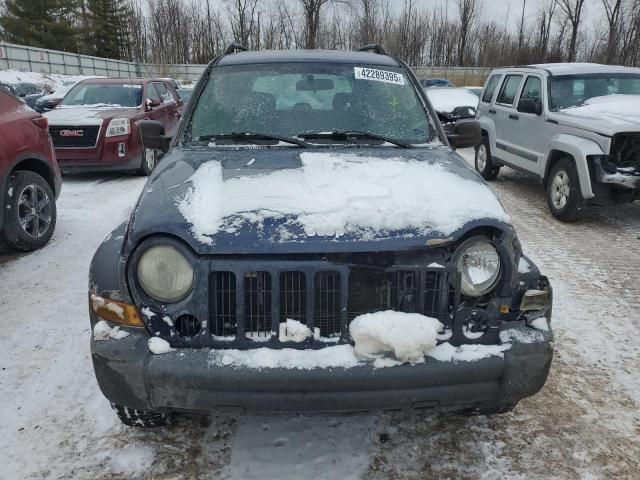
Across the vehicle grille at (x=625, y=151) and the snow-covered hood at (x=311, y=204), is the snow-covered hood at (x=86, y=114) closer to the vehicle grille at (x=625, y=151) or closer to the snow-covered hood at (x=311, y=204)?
the snow-covered hood at (x=311, y=204)

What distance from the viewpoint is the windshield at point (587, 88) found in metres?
7.09

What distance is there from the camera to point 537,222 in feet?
21.6

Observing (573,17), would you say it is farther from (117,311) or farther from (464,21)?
(117,311)

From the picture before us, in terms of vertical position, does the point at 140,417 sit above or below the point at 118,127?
below

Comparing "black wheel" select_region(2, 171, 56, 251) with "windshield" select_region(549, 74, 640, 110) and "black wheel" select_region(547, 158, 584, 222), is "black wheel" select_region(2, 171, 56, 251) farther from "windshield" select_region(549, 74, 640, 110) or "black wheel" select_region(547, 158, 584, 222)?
"windshield" select_region(549, 74, 640, 110)

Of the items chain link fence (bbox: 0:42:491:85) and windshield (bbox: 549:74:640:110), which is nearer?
windshield (bbox: 549:74:640:110)

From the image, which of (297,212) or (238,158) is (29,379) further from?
(297,212)

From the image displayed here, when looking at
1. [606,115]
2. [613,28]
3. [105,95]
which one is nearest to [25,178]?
[105,95]

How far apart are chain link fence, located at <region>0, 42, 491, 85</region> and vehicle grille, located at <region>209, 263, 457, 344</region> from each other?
3291 cm

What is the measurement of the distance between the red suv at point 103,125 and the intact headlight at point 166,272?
19.6 ft

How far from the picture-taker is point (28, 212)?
524cm

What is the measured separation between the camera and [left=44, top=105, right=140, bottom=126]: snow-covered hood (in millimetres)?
8453

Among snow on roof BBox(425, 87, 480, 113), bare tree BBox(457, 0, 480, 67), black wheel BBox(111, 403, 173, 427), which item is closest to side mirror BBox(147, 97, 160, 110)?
black wheel BBox(111, 403, 173, 427)

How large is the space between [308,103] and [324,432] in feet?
6.50
